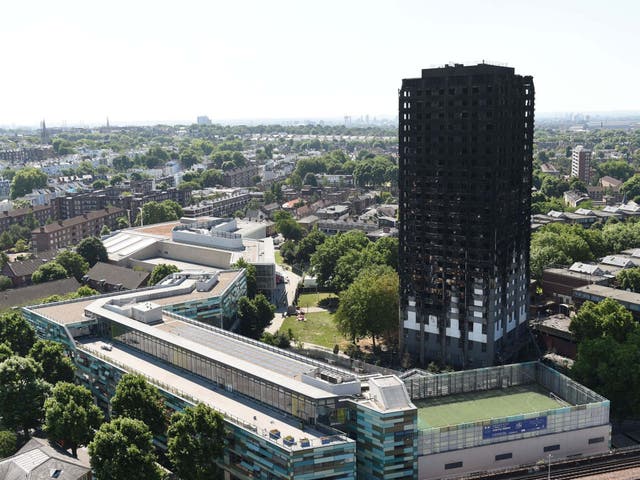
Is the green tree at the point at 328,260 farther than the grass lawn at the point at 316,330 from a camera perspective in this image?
Yes

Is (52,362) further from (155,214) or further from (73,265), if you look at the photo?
(155,214)

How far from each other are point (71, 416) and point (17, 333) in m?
24.3

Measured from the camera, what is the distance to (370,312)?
91875mm

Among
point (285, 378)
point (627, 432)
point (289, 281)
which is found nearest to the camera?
point (285, 378)

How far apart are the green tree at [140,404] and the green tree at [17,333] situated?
25.4m

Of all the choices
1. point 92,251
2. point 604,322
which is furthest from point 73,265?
point 604,322

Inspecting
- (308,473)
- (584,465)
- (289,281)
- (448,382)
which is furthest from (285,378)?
(289,281)

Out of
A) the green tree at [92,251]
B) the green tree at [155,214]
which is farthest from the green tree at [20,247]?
the green tree at [92,251]

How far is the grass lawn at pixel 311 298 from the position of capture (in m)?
118

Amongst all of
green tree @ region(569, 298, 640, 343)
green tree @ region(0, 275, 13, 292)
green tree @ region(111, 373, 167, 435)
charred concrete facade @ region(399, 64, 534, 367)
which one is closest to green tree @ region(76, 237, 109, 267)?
green tree @ region(0, 275, 13, 292)

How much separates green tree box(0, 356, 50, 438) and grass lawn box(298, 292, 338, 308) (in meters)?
53.9

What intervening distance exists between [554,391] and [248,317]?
4489 centimetres

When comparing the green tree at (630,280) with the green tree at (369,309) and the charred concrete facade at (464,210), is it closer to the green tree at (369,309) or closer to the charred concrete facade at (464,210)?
the charred concrete facade at (464,210)

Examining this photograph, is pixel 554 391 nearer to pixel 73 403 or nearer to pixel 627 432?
pixel 627 432
